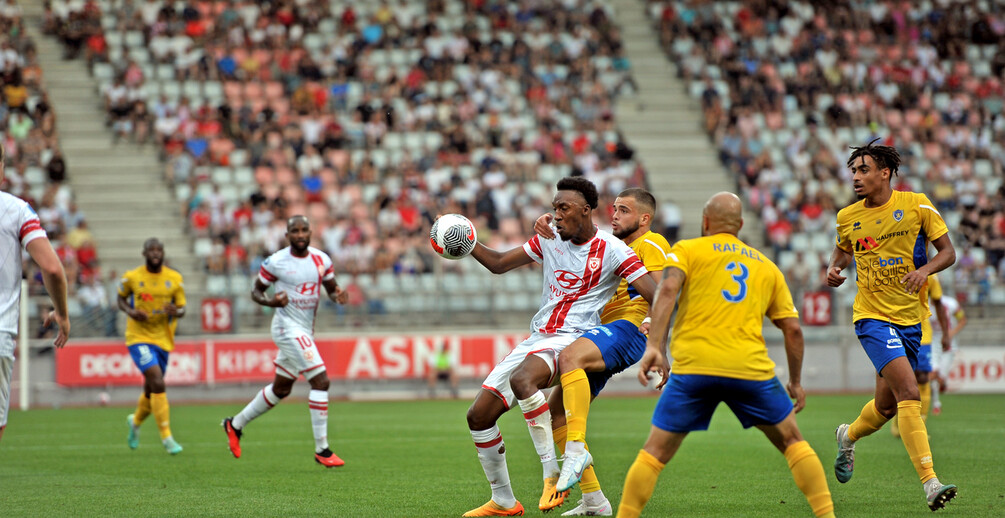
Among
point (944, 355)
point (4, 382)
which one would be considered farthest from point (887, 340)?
point (944, 355)

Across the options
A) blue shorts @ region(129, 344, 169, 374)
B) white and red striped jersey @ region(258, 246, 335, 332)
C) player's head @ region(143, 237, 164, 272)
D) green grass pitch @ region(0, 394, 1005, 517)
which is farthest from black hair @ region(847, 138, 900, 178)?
blue shorts @ region(129, 344, 169, 374)

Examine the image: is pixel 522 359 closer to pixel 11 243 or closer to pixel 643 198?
pixel 643 198

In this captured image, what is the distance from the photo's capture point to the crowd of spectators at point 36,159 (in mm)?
24312

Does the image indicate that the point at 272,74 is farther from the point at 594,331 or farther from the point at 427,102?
the point at 594,331

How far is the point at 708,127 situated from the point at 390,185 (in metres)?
10.5

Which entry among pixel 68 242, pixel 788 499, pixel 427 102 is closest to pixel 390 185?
pixel 427 102

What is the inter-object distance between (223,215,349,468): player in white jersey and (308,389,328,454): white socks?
33 millimetres

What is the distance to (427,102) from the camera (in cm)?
2986

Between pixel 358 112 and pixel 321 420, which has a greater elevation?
pixel 358 112

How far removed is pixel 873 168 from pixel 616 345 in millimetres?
2568

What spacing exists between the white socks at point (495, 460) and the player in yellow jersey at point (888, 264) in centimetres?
304

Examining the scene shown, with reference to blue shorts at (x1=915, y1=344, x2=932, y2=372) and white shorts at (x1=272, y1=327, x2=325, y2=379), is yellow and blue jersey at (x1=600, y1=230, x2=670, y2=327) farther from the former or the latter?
blue shorts at (x1=915, y1=344, x2=932, y2=372)

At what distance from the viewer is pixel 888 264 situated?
8.96 m

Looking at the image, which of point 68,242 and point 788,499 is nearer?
point 788,499
